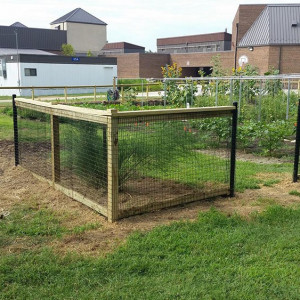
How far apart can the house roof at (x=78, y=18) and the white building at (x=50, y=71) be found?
3351 cm

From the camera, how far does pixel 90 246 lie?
4188 mm

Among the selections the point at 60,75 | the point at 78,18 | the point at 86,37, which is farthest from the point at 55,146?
the point at 78,18

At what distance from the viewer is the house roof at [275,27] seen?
4301 cm

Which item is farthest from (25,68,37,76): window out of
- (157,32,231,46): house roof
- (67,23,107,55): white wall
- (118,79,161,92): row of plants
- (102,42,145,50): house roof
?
(102,42,145,50): house roof

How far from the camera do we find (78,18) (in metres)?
70.4

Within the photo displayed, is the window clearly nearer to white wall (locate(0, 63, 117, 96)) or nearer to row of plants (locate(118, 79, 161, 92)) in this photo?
white wall (locate(0, 63, 117, 96))

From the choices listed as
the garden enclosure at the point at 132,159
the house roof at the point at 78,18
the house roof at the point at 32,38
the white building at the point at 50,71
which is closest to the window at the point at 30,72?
the white building at the point at 50,71

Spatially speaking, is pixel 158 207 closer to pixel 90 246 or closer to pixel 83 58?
pixel 90 246

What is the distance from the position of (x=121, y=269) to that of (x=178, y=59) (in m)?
53.6

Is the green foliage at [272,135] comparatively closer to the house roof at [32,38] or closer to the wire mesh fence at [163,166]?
the wire mesh fence at [163,166]

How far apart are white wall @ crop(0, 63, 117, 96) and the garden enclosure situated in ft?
88.3

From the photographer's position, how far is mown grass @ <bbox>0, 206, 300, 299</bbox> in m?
3.32

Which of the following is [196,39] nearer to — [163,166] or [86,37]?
[86,37]

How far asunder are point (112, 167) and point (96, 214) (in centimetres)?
73
